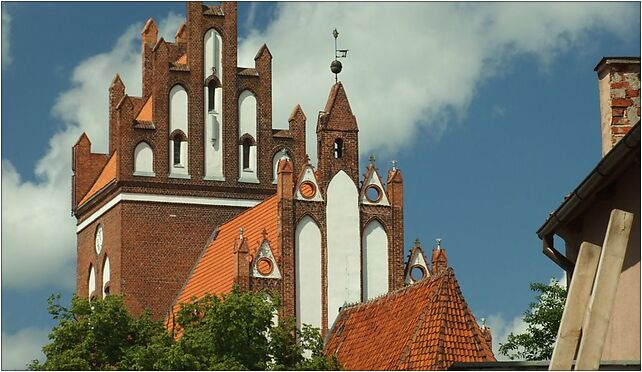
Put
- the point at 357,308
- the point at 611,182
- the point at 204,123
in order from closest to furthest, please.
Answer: the point at 611,182
the point at 357,308
the point at 204,123

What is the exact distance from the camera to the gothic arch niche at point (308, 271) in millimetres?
37719

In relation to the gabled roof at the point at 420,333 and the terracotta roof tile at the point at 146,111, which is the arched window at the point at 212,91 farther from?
the gabled roof at the point at 420,333

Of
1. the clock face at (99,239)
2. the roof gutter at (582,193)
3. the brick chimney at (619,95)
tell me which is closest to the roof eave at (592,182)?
the roof gutter at (582,193)

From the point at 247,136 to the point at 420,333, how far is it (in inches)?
556

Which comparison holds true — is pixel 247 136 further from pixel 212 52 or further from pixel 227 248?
pixel 227 248

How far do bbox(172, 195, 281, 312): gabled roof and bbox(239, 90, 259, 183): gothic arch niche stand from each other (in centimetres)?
144

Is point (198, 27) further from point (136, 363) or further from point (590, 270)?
point (590, 270)

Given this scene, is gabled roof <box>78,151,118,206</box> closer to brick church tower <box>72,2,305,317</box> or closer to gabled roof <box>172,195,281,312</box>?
brick church tower <box>72,2,305,317</box>

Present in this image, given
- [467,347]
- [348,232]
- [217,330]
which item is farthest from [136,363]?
[348,232]

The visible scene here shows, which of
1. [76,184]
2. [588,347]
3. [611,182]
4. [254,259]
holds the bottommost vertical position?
[588,347]

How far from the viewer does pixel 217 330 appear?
30359 millimetres

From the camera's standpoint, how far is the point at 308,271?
125 ft

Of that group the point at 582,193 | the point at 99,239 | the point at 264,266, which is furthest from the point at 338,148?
the point at 582,193

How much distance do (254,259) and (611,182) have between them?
738 inches
